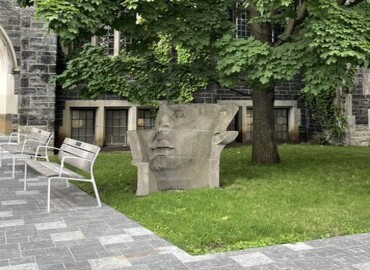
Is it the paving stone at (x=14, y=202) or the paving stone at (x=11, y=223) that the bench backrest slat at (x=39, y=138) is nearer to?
the paving stone at (x=14, y=202)

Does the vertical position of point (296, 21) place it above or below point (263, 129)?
above

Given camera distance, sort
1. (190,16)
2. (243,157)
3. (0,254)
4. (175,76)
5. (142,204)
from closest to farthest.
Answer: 1. (0,254)
2. (142,204)
3. (190,16)
4. (175,76)
5. (243,157)

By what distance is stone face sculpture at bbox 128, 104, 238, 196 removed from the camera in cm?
736

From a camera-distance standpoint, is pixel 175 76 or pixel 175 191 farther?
pixel 175 76

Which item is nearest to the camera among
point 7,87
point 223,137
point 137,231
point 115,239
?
point 115,239

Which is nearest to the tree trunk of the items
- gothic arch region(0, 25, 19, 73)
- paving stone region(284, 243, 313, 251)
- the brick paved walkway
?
the brick paved walkway

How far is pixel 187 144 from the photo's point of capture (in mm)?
7473

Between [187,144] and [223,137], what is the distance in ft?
2.05

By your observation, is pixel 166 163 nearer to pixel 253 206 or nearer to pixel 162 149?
pixel 162 149

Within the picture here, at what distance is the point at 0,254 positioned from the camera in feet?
13.4

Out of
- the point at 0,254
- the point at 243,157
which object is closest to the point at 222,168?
the point at 243,157

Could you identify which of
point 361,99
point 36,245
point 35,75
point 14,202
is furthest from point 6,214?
point 361,99

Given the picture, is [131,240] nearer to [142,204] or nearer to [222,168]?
[142,204]

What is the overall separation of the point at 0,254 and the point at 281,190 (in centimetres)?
467
